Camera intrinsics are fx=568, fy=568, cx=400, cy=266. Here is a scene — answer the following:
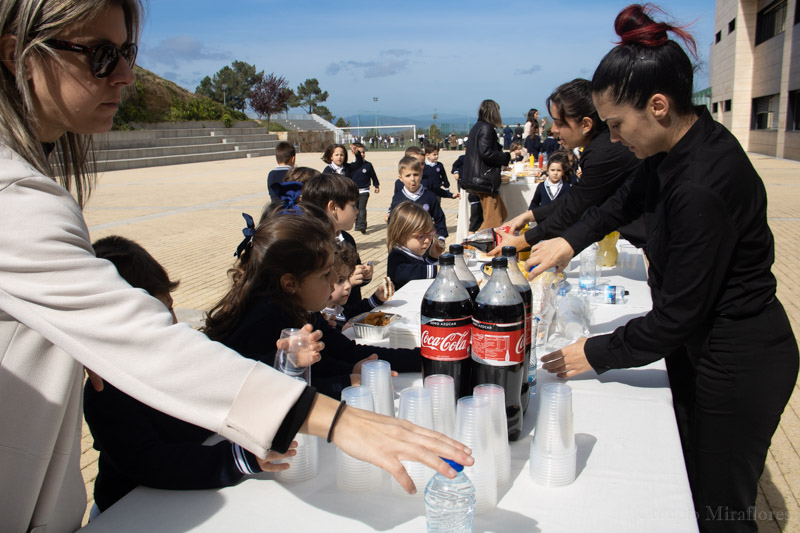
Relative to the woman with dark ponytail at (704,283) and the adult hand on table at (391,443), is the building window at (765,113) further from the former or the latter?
the adult hand on table at (391,443)

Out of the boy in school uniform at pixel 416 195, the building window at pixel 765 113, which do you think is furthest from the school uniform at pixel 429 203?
the building window at pixel 765 113

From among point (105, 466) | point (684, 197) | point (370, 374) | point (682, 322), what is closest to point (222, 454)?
point (370, 374)

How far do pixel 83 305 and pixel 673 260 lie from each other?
5.25 feet

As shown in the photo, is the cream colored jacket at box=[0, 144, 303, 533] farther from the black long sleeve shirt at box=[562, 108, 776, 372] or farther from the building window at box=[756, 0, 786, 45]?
the building window at box=[756, 0, 786, 45]

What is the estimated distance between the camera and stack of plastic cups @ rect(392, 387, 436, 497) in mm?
1379

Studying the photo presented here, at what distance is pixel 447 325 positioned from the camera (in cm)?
163

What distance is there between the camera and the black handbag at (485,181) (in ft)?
→ 25.2

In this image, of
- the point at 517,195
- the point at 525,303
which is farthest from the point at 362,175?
the point at 525,303

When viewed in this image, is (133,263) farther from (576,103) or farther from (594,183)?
(576,103)

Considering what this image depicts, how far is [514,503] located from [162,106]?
38.3 metres

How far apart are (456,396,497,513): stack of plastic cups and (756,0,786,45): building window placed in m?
30.6

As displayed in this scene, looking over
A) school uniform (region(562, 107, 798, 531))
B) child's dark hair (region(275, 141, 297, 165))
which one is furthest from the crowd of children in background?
child's dark hair (region(275, 141, 297, 165))

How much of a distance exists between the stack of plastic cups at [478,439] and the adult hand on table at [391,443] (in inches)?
8.9

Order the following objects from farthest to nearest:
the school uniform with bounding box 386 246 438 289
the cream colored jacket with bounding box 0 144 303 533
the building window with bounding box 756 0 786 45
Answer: the building window with bounding box 756 0 786 45 → the school uniform with bounding box 386 246 438 289 → the cream colored jacket with bounding box 0 144 303 533
